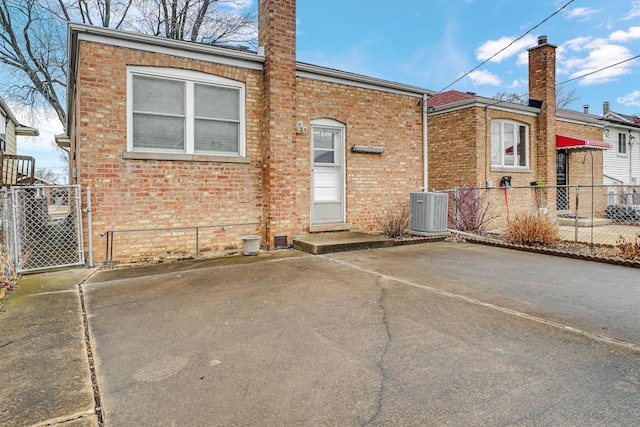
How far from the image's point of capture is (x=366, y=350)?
2801 mm

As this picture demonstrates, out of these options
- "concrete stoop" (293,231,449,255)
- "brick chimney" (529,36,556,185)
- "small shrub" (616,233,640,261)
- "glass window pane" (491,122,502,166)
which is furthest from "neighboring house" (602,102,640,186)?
"concrete stoop" (293,231,449,255)

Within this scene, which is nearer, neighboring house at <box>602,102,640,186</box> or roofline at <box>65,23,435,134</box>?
roofline at <box>65,23,435,134</box>

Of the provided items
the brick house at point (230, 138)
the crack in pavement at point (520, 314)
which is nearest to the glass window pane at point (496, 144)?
the brick house at point (230, 138)

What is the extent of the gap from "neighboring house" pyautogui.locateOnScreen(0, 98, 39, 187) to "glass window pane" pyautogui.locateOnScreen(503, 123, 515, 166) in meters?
13.9

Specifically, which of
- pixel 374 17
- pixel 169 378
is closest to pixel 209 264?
pixel 169 378

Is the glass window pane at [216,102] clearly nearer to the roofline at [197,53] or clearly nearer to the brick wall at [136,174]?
the brick wall at [136,174]

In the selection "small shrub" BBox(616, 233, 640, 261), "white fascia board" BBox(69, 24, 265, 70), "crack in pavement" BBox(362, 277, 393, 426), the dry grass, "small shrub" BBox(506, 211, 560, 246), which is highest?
"white fascia board" BBox(69, 24, 265, 70)

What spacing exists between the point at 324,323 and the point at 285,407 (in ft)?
4.39

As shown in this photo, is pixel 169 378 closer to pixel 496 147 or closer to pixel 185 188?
pixel 185 188

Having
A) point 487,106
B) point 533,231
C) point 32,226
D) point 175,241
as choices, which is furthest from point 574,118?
point 32,226

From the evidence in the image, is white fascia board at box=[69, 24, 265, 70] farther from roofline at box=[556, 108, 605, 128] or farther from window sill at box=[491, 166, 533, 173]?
roofline at box=[556, 108, 605, 128]

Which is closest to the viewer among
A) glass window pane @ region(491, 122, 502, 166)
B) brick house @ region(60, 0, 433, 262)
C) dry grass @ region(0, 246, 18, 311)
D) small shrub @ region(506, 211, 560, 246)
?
dry grass @ region(0, 246, 18, 311)

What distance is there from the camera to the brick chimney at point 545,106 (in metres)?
12.7

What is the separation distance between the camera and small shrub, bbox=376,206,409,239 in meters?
8.50
